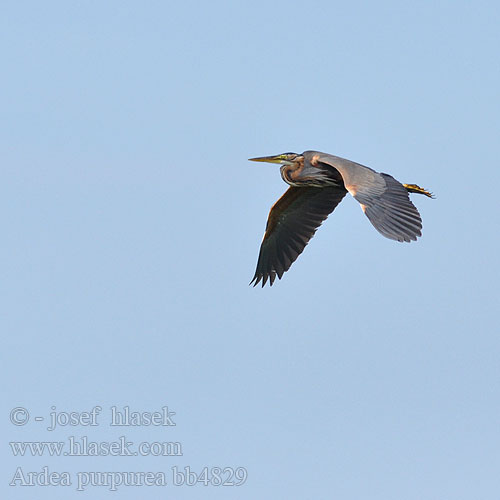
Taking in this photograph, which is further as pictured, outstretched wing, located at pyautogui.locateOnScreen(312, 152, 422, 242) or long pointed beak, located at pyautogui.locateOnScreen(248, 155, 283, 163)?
long pointed beak, located at pyautogui.locateOnScreen(248, 155, 283, 163)

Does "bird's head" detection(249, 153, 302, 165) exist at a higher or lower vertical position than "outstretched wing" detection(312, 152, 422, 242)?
higher

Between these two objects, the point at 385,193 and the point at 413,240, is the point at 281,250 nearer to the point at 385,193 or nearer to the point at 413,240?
the point at 385,193

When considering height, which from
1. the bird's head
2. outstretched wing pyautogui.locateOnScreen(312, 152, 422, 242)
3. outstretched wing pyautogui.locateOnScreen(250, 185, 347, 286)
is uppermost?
the bird's head

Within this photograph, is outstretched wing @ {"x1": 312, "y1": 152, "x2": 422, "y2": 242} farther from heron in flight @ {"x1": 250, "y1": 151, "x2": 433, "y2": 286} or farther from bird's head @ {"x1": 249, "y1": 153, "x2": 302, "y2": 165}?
bird's head @ {"x1": 249, "y1": 153, "x2": 302, "y2": 165}

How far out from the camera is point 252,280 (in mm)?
16859

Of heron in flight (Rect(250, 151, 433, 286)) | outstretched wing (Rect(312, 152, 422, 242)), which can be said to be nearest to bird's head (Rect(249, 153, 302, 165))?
heron in flight (Rect(250, 151, 433, 286))

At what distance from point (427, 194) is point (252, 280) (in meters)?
2.99

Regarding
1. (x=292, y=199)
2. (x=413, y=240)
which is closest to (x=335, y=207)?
(x=292, y=199)

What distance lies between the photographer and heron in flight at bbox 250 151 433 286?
13.0 m

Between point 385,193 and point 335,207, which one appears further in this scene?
point 335,207

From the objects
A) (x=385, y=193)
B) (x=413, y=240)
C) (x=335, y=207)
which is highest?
(x=335, y=207)

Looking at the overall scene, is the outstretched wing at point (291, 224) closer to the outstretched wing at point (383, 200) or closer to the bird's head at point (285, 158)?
the bird's head at point (285, 158)

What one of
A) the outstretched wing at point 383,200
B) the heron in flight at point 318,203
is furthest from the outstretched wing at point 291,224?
the outstretched wing at point 383,200

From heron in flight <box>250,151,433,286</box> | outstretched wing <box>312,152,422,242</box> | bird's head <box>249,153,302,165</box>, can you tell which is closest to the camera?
outstretched wing <box>312,152,422,242</box>
